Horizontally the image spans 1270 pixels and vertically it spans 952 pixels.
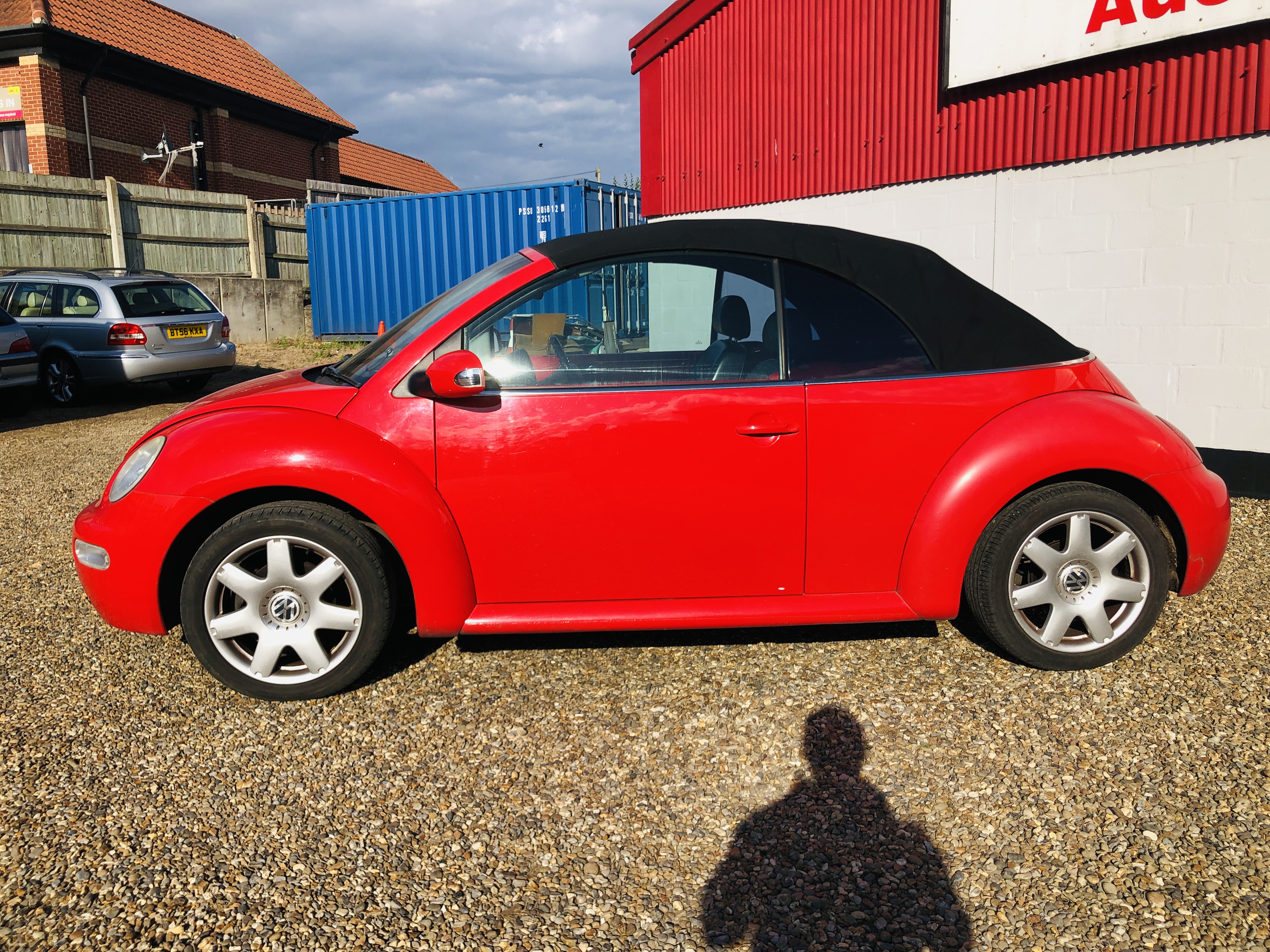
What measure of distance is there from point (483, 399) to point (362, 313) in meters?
17.1

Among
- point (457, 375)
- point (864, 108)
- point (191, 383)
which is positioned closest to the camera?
point (457, 375)

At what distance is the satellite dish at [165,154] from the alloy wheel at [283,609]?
24.4 meters

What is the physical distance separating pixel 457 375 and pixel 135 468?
1272 mm

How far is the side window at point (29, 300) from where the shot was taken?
12.0m

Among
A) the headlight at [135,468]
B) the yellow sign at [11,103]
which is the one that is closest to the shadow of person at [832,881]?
the headlight at [135,468]

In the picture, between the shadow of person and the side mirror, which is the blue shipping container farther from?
the shadow of person

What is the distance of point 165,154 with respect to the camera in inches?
941

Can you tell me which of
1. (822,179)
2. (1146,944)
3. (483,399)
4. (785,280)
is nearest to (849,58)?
(822,179)

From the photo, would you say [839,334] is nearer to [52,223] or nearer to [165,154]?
[52,223]

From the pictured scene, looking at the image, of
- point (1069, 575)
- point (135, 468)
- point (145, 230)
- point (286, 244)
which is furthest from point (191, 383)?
point (1069, 575)

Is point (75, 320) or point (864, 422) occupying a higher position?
point (75, 320)

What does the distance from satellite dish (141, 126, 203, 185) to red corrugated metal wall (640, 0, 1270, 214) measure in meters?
17.7

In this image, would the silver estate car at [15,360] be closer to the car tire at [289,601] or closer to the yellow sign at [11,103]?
the car tire at [289,601]

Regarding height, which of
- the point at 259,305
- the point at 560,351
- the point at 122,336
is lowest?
the point at 560,351
